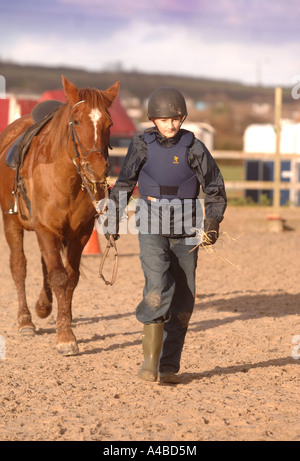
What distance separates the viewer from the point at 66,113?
5746 mm

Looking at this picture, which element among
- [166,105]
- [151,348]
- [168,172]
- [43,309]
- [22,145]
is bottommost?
[43,309]

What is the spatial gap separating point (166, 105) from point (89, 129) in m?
0.87

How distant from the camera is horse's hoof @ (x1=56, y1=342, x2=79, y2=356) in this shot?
224 inches

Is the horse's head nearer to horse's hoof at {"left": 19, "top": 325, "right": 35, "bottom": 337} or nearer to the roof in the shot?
horse's hoof at {"left": 19, "top": 325, "right": 35, "bottom": 337}

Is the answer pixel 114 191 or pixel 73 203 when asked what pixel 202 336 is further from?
pixel 114 191

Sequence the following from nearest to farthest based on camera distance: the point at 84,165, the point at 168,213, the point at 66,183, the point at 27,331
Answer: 1. the point at 168,213
2. the point at 84,165
3. the point at 66,183
4. the point at 27,331

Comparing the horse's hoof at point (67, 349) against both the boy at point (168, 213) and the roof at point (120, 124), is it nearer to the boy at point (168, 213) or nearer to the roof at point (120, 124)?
the boy at point (168, 213)

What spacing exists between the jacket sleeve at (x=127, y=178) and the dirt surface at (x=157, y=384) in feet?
3.66

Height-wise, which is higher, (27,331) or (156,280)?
(156,280)

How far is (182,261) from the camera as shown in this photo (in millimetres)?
4848

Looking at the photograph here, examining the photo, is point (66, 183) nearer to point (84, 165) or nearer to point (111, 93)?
point (84, 165)

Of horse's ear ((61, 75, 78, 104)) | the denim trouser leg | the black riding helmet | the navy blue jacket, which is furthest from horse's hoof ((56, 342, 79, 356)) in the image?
the black riding helmet

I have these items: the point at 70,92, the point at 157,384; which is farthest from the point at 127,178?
the point at 157,384

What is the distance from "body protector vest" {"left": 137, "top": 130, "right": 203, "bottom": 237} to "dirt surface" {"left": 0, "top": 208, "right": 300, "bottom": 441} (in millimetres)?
1035
